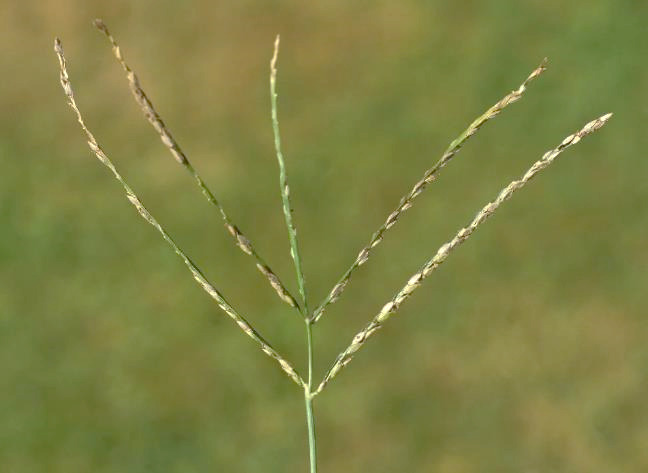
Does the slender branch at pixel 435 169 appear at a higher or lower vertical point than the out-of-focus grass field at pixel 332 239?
higher

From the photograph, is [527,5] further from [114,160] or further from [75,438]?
[75,438]

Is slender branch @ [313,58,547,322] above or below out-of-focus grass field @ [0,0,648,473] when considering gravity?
above

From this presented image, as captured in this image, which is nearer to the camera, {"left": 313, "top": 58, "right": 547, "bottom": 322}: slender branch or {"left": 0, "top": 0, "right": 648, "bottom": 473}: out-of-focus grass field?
{"left": 313, "top": 58, "right": 547, "bottom": 322}: slender branch

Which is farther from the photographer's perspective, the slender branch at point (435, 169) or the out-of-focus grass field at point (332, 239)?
the out-of-focus grass field at point (332, 239)

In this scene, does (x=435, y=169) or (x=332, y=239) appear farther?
(x=332, y=239)

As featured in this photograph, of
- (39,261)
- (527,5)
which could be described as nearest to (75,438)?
(39,261)

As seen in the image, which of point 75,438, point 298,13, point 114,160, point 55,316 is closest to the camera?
point 75,438

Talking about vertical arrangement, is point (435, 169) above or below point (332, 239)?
above

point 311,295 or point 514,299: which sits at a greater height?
point 311,295
